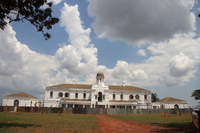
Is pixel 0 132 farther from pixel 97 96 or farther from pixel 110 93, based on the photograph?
pixel 110 93

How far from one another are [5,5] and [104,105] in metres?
39.5

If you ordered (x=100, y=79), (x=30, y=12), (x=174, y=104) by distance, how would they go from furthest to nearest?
(x=100, y=79), (x=174, y=104), (x=30, y=12)

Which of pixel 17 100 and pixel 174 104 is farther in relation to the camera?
pixel 174 104

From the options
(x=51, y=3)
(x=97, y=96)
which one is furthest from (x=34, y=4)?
(x=97, y=96)

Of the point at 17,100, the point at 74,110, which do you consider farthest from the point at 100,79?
the point at 17,100

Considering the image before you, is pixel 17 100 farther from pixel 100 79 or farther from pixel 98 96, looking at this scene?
pixel 100 79

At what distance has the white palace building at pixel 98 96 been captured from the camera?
159 ft

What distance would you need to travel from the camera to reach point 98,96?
1955 inches

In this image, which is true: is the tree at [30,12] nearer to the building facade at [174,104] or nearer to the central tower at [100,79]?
the central tower at [100,79]

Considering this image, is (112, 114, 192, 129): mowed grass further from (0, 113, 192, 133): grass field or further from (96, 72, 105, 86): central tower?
(96, 72, 105, 86): central tower

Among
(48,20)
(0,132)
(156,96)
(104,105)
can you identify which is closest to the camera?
(0,132)

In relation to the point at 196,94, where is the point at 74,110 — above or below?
below

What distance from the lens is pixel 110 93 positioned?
52.8 metres

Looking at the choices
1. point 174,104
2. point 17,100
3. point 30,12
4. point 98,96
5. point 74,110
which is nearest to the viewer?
point 30,12
